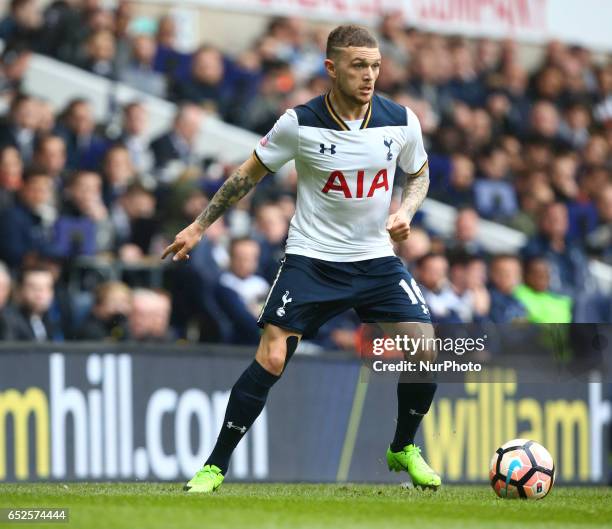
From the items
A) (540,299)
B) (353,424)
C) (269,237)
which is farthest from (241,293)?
(540,299)

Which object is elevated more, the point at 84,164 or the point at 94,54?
the point at 94,54

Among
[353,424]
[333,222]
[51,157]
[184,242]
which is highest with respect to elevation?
[51,157]

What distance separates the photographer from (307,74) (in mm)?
17219

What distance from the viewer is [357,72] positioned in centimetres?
762

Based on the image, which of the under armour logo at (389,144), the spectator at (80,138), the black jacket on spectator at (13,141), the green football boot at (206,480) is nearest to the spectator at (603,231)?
the spectator at (80,138)

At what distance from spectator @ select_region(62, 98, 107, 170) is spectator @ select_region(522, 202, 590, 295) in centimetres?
467

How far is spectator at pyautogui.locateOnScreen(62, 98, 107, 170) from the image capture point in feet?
43.7

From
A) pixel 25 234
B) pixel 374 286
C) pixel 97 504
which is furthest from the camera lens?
pixel 25 234

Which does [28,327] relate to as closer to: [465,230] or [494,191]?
[465,230]

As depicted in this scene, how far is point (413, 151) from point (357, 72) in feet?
2.04

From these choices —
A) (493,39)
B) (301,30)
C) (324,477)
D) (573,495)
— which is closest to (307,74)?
(301,30)

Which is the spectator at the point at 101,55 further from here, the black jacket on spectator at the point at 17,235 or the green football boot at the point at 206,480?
the green football boot at the point at 206,480

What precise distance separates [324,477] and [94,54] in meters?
6.11

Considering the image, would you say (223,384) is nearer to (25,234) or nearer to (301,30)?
(25,234)
